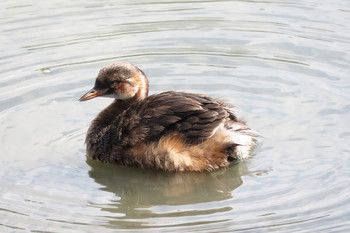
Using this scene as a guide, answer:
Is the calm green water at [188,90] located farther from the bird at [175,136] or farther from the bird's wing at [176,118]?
the bird's wing at [176,118]

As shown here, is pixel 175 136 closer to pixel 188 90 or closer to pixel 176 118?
pixel 176 118

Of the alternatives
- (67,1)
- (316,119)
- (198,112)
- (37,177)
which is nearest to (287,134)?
(316,119)

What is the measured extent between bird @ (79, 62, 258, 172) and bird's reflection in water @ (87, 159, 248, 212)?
0.07m

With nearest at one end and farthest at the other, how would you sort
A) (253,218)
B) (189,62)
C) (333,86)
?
1. (253,218)
2. (333,86)
3. (189,62)

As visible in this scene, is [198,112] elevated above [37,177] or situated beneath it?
elevated above

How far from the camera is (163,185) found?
692 cm

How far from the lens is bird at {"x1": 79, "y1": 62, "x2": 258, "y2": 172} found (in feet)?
22.7

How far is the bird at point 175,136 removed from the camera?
22.7 ft

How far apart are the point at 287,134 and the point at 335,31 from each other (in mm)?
2640

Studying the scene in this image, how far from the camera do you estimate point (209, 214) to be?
20.4ft

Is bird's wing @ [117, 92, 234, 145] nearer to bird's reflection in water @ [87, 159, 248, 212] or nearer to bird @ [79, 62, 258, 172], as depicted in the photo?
bird @ [79, 62, 258, 172]

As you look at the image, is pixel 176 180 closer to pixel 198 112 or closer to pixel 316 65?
pixel 198 112

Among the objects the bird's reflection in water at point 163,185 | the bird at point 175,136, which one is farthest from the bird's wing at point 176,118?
the bird's reflection in water at point 163,185

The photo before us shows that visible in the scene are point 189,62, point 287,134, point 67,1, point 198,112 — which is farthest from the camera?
point 67,1
